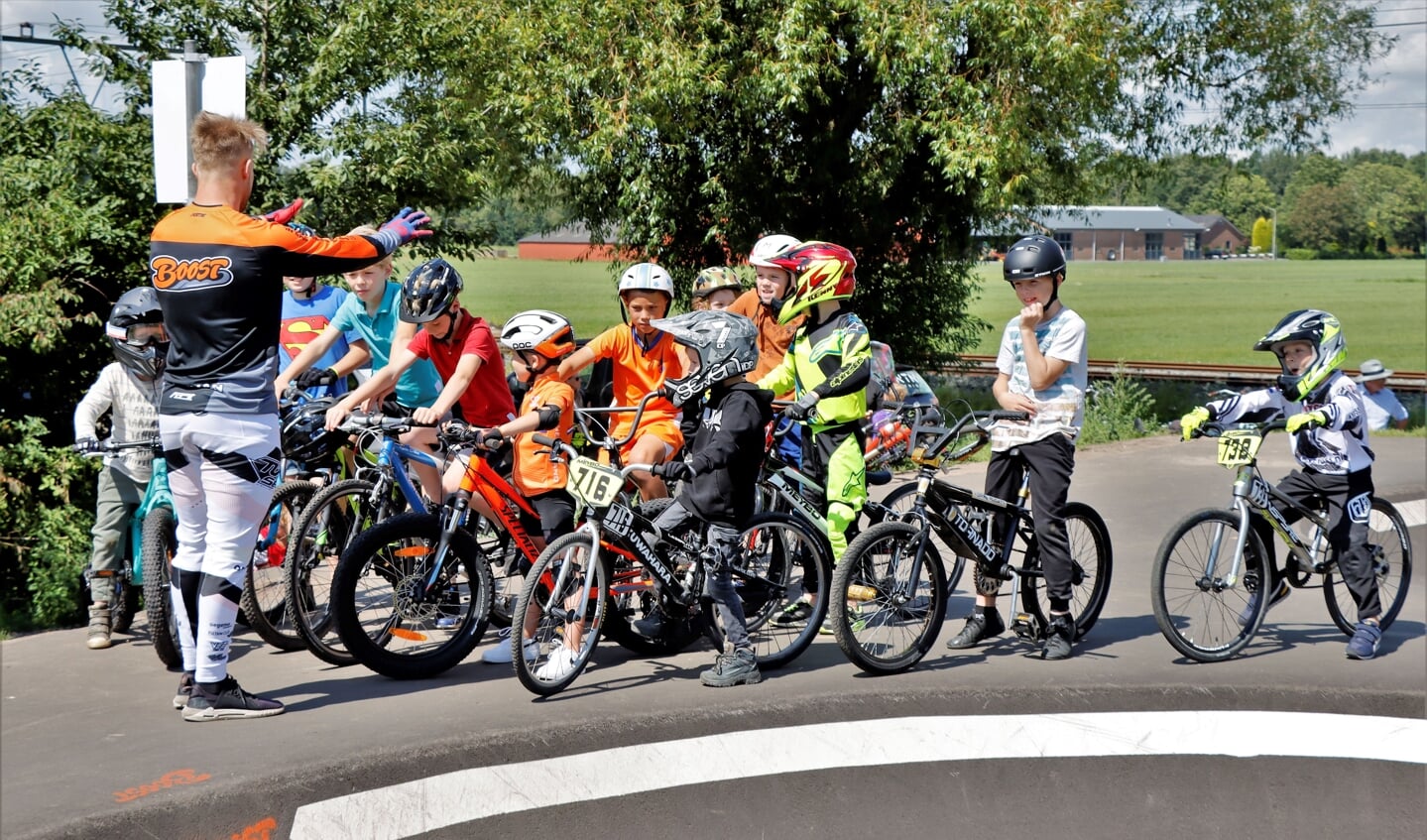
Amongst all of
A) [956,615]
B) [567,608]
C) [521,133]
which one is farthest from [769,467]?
[521,133]

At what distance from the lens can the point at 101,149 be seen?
9477 mm

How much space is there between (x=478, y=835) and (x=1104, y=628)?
3.81m

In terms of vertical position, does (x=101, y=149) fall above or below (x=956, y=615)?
above

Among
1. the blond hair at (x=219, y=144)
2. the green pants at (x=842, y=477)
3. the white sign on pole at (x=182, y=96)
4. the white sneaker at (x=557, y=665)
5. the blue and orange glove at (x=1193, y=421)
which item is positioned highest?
the white sign on pole at (x=182, y=96)

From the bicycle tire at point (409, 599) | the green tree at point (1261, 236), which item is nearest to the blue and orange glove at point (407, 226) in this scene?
the bicycle tire at point (409, 599)

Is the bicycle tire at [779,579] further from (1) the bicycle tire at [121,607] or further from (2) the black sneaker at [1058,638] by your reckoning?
(1) the bicycle tire at [121,607]

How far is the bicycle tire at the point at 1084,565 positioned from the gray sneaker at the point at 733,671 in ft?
4.87

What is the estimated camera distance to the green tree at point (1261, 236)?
162 meters

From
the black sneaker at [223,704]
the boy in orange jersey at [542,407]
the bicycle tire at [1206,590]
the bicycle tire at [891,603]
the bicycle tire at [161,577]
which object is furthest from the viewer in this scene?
the bicycle tire at [1206,590]

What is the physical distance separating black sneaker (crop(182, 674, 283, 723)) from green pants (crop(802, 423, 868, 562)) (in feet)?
8.40

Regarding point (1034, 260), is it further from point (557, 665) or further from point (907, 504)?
point (557, 665)

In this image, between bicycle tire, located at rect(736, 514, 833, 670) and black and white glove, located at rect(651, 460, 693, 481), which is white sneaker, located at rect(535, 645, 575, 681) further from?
black and white glove, located at rect(651, 460, 693, 481)

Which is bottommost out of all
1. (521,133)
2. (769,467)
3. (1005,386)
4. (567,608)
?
(567,608)

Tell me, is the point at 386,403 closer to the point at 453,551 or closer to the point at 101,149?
the point at 453,551
